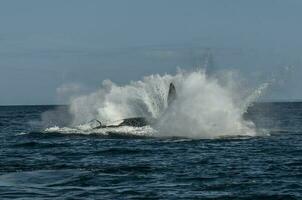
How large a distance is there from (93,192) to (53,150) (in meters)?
17.5

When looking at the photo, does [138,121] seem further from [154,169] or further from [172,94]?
[154,169]

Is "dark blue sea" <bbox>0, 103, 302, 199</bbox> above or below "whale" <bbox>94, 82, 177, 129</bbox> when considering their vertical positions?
below

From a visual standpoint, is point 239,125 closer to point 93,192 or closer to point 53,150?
point 53,150

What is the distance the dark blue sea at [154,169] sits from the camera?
950 inches

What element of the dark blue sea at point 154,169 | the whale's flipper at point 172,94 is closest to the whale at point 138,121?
the whale's flipper at point 172,94

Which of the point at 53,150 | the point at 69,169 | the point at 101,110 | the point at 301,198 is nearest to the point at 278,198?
the point at 301,198

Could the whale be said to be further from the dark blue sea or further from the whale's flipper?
the dark blue sea

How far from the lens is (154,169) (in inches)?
1198

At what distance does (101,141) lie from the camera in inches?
1842

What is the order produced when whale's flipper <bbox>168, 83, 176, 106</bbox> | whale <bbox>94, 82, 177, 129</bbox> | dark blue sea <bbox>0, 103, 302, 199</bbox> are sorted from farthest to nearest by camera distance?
1. whale's flipper <bbox>168, 83, 176, 106</bbox>
2. whale <bbox>94, 82, 177, 129</bbox>
3. dark blue sea <bbox>0, 103, 302, 199</bbox>

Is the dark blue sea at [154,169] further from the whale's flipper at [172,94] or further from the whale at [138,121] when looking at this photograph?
the whale's flipper at [172,94]

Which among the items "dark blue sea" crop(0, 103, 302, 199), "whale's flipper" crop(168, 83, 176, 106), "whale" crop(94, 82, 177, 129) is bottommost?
"dark blue sea" crop(0, 103, 302, 199)

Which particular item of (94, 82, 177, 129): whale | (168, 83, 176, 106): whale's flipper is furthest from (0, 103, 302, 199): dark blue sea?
(168, 83, 176, 106): whale's flipper

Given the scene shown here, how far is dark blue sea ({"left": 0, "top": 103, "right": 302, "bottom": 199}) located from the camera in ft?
79.2
